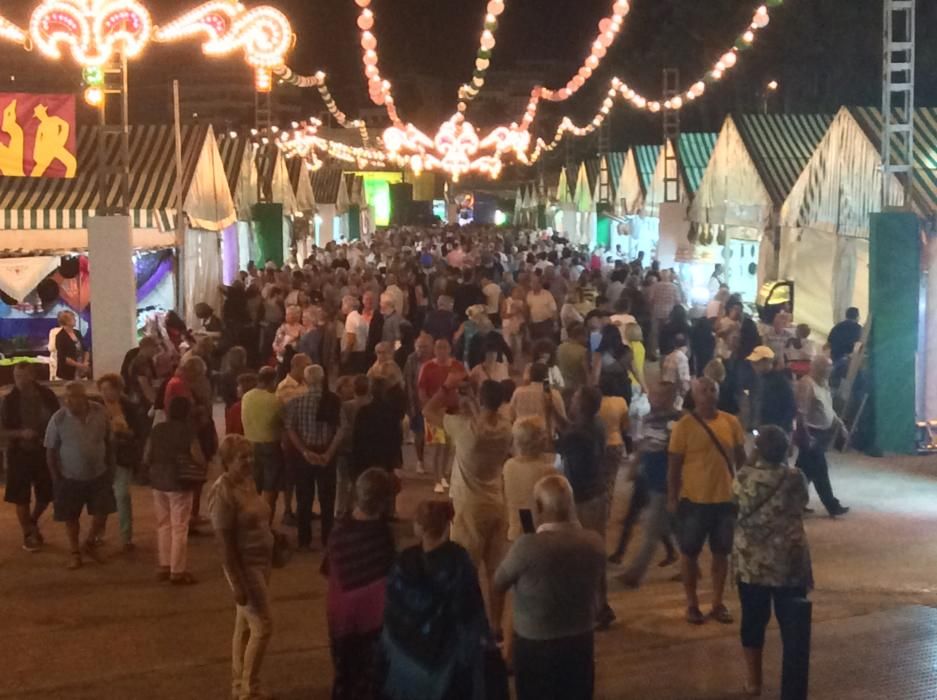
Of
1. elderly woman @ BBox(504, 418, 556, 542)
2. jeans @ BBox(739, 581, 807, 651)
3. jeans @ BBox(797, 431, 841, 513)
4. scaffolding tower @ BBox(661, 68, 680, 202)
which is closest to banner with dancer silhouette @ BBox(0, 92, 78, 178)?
jeans @ BBox(797, 431, 841, 513)

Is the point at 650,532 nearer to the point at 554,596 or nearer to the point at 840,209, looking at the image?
the point at 554,596

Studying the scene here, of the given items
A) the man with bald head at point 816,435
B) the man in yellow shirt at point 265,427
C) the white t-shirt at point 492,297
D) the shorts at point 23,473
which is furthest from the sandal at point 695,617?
the white t-shirt at point 492,297

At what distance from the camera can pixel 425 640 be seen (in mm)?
4945

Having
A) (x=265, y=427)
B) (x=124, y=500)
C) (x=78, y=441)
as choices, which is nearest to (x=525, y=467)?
(x=265, y=427)

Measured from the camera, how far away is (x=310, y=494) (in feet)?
31.2

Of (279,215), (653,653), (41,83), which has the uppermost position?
(41,83)

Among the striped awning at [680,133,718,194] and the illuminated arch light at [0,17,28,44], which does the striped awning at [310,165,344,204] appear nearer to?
the striped awning at [680,133,718,194]

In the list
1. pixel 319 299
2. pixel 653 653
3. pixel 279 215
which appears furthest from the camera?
pixel 279 215

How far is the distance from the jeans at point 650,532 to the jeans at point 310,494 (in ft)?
7.83

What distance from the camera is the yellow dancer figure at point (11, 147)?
1602cm

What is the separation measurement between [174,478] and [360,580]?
3266 millimetres

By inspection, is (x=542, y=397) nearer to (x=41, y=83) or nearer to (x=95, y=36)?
(x=95, y=36)

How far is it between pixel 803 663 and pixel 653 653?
119 cm

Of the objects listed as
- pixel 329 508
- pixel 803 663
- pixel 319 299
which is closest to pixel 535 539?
pixel 803 663
